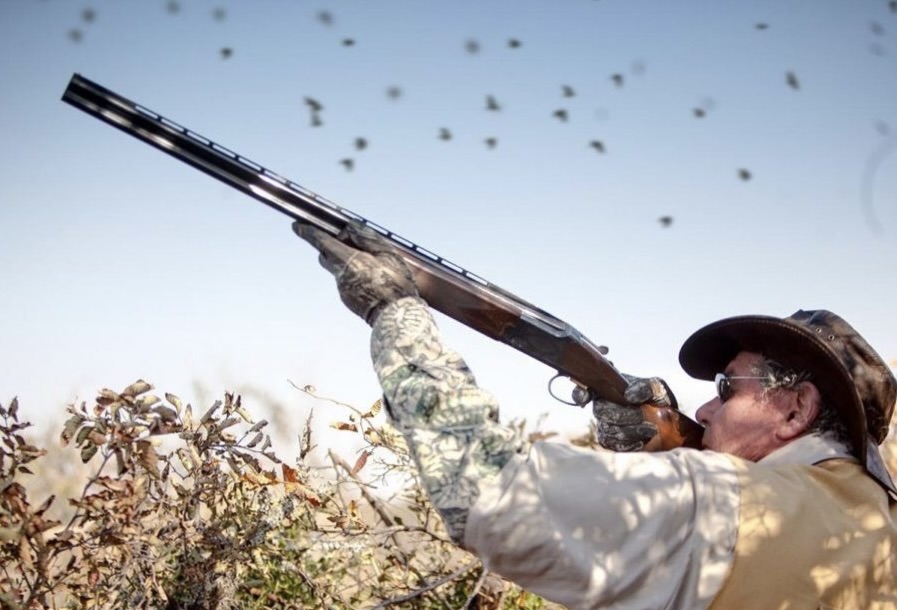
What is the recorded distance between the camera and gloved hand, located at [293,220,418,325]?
2502 mm

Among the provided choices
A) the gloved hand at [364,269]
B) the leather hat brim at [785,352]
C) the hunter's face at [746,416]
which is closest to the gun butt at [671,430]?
the leather hat brim at [785,352]

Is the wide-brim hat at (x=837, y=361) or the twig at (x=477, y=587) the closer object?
the wide-brim hat at (x=837, y=361)

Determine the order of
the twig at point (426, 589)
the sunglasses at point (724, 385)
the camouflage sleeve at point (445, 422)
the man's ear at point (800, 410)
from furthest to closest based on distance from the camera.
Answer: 1. the twig at point (426, 589)
2. the sunglasses at point (724, 385)
3. the man's ear at point (800, 410)
4. the camouflage sleeve at point (445, 422)

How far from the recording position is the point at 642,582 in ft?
7.10

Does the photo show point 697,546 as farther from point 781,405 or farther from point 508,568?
point 781,405

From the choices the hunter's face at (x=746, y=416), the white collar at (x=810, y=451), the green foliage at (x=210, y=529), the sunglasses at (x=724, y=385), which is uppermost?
the sunglasses at (x=724, y=385)

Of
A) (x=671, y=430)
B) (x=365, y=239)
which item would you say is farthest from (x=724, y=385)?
(x=365, y=239)

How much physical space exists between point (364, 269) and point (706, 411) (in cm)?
154

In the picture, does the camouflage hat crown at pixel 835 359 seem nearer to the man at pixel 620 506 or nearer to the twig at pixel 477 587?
the man at pixel 620 506

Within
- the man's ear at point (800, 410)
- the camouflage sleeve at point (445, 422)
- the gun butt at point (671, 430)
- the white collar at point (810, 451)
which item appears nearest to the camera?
the camouflage sleeve at point (445, 422)

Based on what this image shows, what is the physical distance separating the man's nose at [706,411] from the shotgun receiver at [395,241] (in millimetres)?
430

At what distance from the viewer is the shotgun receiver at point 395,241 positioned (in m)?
2.98

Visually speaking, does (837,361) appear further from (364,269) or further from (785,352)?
(364,269)

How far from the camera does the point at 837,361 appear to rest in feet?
9.21
